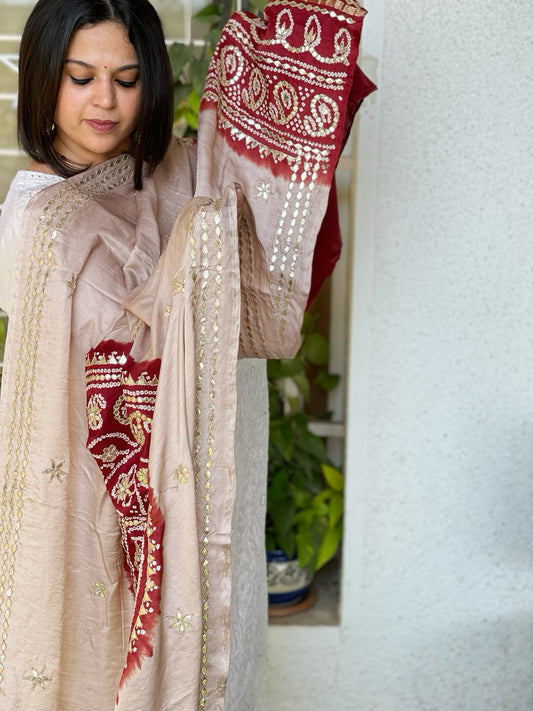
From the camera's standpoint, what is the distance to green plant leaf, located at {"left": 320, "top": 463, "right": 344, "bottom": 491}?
191cm

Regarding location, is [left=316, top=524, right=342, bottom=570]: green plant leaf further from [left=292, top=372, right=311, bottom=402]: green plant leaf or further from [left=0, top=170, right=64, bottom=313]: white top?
[left=0, top=170, right=64, bottom=313]: white top

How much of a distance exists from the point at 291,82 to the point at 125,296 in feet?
1.18

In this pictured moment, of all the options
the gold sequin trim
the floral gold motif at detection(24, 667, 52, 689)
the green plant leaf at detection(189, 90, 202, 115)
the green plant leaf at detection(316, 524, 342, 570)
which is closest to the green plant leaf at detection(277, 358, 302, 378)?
the green plant leaf at detection(316, 524, 342, 570)

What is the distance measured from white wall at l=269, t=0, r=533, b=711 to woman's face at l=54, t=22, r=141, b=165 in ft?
2.14

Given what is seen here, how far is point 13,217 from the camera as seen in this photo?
109cm

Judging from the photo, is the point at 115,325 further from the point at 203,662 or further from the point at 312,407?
the point at 312,407

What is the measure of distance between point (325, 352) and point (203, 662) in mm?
1115

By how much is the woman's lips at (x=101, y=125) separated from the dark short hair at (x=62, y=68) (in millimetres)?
40

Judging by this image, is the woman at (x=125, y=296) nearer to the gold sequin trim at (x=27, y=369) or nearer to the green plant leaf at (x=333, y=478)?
the gold sequin trim at (x=27, y=369)

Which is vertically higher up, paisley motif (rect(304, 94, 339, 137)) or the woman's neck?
paisley motif (rect(304, 94, 339, 137))

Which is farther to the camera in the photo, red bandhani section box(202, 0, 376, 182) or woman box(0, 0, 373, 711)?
red bandhani section box(202, 0, 376, 182)

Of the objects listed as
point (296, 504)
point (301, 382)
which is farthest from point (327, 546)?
point (301, 382)

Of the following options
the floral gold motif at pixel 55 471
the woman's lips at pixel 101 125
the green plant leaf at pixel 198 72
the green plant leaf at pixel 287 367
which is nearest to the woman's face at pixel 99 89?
the woman's lips at pixel 101 125

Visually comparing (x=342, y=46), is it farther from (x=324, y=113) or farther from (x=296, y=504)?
(x=296, y=504)
